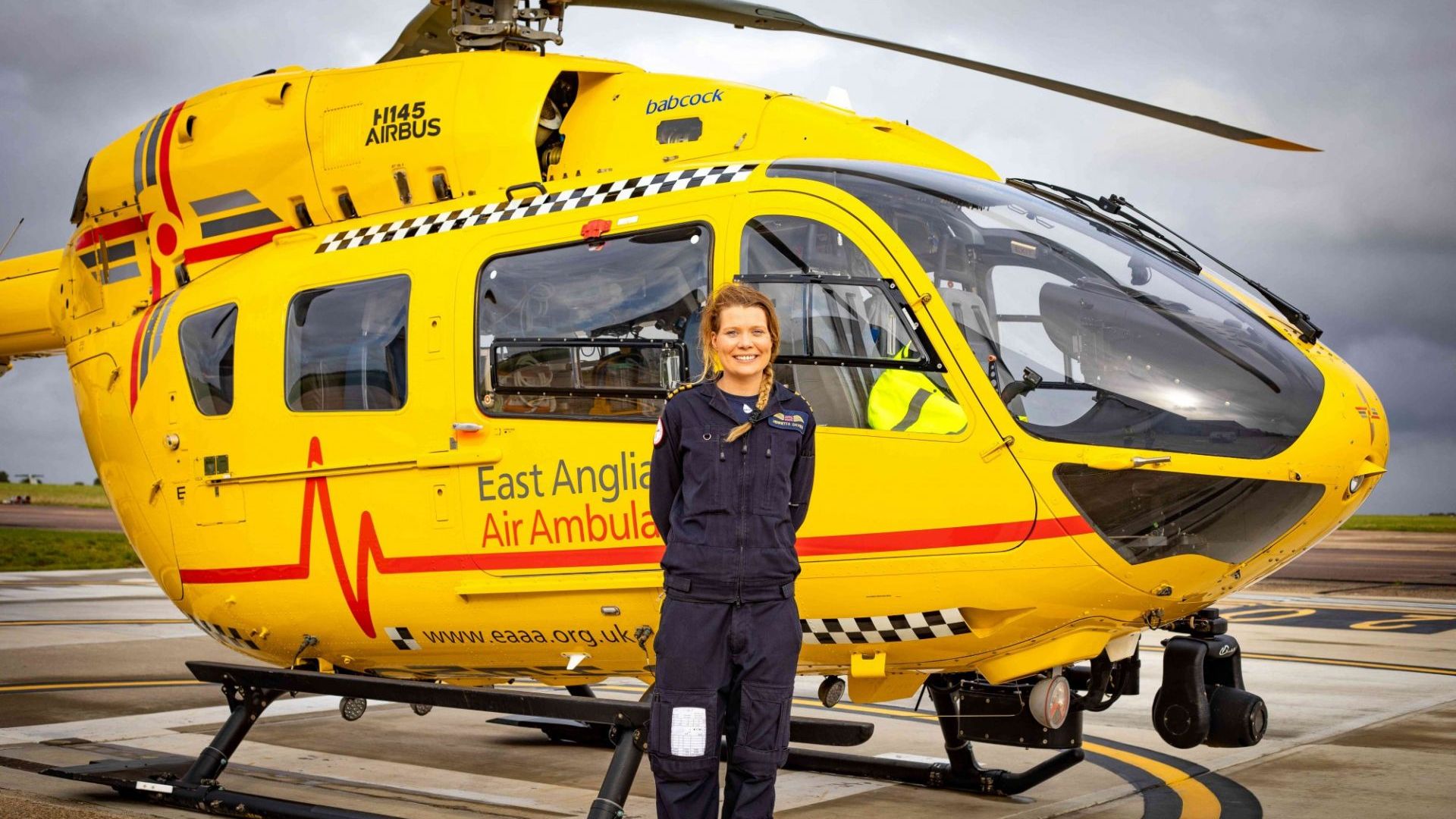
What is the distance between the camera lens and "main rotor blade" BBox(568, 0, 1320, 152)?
5586 mm

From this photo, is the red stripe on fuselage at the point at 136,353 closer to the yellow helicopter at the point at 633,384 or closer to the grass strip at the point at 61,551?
the yellow helicopter at the point at 633,384

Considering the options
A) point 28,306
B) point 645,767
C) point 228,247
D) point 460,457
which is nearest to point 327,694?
point 460,457

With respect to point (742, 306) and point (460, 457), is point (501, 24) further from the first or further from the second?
point (742, 306)

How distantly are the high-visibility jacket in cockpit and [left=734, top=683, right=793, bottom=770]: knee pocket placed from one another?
4.54ft

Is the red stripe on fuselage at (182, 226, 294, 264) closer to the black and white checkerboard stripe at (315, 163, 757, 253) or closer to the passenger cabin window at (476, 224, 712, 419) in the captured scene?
the black and white checkerboard stripe at (315, 163, 757, 253)

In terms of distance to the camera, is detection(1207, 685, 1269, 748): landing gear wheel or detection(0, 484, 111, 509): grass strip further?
detection(0, 484, 111, 509): grass strip

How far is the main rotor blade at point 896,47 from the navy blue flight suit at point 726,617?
2875 millimetres

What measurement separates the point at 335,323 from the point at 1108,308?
11.3ft

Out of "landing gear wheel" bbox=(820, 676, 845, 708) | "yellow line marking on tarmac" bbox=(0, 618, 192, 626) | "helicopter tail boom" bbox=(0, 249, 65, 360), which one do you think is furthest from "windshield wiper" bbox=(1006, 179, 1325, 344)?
"yellow line marking on tarmac" bbox=(0, 618, 192, 626)

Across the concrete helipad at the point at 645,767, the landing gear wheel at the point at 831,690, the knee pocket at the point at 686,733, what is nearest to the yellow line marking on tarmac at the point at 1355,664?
the concrete helipad at the point at 645,767

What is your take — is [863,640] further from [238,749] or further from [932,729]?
[238,749]

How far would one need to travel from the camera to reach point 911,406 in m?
4.76

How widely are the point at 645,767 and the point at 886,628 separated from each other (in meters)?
2.96

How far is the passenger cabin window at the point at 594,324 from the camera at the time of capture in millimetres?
5207
